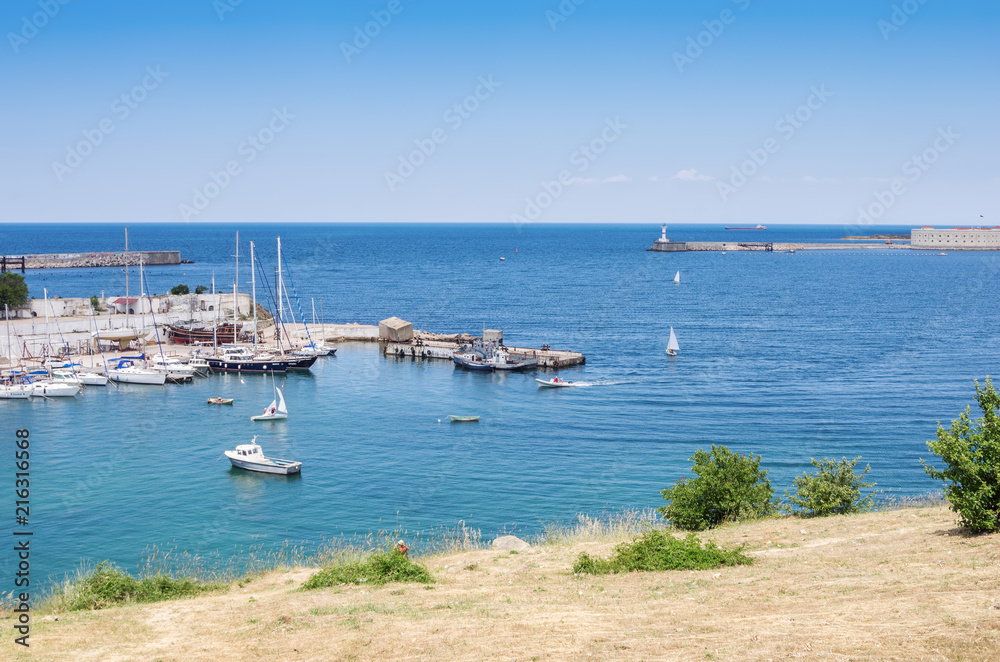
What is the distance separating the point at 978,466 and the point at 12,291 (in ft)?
335

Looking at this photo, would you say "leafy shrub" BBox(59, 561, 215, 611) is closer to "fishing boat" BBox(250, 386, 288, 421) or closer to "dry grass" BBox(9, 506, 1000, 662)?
"dry grass" BBox(9, 506, 1000, 662)

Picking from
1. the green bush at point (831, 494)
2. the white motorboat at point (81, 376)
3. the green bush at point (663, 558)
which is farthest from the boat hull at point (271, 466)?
the white motorboat at point (81, 376)

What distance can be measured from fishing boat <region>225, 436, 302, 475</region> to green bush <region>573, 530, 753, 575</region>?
31.3 metres

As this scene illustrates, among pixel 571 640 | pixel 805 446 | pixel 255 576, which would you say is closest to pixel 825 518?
pixel 571 640

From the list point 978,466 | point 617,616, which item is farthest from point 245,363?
point 978,466

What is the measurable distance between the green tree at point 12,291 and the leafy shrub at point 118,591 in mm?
80122

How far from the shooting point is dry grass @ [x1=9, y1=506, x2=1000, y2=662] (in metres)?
17.5

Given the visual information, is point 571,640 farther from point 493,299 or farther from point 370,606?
point 493,299

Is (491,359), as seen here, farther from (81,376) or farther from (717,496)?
(717,496)

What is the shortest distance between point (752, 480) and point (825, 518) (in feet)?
9.83

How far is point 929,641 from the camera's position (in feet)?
55.1

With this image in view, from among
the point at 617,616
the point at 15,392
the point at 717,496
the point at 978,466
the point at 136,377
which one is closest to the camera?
the point at 617,616

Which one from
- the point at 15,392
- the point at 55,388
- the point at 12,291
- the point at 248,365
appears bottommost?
the point at 15,392

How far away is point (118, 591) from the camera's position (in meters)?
24.1
